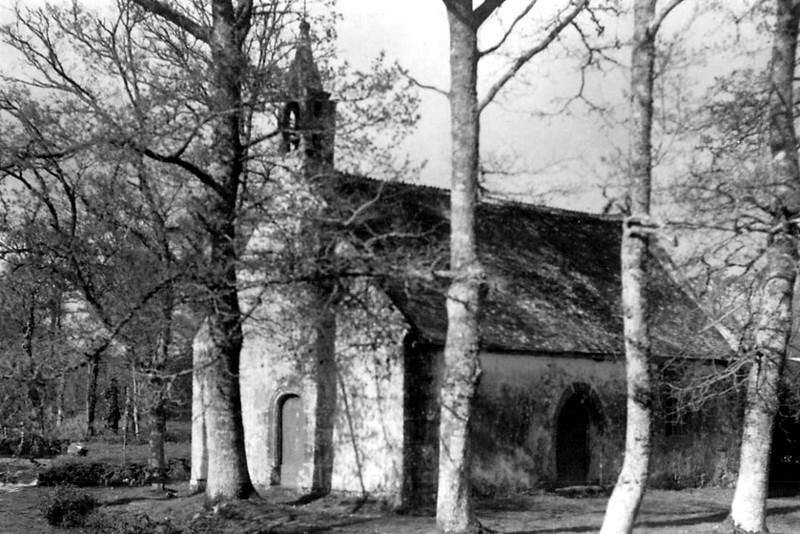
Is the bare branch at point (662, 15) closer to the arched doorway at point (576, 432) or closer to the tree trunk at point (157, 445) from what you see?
the arched doorway at point (576, 432)

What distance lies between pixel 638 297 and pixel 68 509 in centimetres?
1333

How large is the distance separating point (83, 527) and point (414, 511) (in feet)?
23.2

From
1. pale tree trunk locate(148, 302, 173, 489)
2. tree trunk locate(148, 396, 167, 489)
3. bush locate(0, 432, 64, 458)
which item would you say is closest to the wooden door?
pale tree trunk locate(148, 302, 173, 489)

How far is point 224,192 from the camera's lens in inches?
740

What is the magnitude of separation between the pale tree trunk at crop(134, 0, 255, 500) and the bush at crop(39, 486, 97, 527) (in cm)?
312

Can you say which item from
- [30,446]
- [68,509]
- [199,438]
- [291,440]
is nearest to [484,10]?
[291,440]

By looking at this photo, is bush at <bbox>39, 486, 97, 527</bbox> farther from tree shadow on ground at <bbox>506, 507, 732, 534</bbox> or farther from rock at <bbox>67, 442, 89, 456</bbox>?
rock at <bbox>67, 442, 89, 456</bbox>

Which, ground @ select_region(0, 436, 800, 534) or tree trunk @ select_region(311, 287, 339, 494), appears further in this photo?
tree trunk @ select_region(311, 287, 339, 494)

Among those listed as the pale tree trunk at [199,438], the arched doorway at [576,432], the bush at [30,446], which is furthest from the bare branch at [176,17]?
the bush at [30,446]

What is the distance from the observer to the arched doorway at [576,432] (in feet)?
80.1

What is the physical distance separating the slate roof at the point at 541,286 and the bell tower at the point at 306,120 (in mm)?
1802

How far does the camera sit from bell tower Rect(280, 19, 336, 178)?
65.8ft

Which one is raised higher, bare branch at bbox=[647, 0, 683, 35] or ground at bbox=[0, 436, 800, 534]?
bare branch at bbox=[647, 0, 683, 35]

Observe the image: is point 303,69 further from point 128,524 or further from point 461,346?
point 128,524
